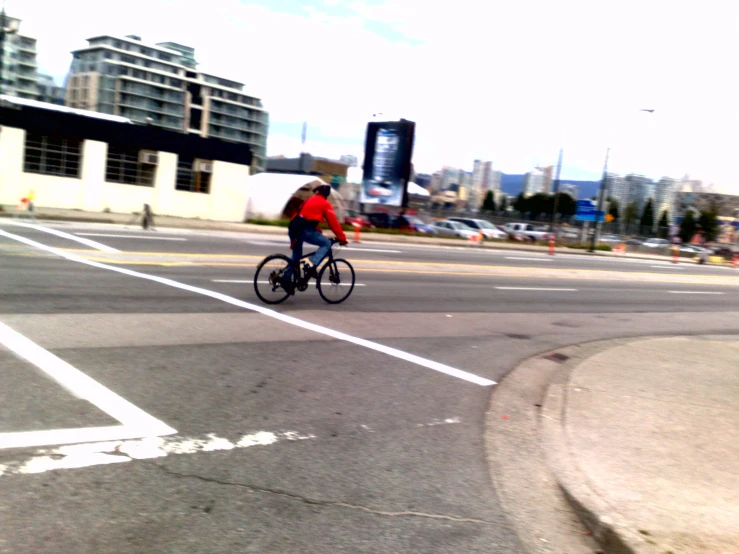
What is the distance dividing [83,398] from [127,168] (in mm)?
29337

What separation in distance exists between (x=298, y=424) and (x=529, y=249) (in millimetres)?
36466

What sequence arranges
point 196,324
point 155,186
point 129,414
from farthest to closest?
point 155,186 < point 196,324 < point 129,414

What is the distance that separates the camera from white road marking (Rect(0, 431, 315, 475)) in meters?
4.53

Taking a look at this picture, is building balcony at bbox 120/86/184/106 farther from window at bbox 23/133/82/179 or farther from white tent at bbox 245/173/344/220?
window at bbox 23/133/82/179

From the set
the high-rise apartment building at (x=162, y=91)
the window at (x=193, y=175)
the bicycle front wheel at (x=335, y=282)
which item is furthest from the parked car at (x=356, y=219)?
the high-rise apartment building at (x=162, y=91)

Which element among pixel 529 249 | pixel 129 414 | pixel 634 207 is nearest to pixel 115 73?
pixel 529 249

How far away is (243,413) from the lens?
6.00 m

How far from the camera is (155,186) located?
34.0 m

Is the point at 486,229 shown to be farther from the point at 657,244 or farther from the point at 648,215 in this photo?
the point at 648,215

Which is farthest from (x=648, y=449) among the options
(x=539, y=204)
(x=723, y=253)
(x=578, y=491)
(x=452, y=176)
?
(x=452, y=176)

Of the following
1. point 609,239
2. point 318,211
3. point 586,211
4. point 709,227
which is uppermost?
point 709,227

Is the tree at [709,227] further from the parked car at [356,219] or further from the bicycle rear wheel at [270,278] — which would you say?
the bicycle rear wheel at [270,278]

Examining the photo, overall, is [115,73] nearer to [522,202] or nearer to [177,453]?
[522,202]

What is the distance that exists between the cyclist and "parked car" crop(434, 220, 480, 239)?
108ft
